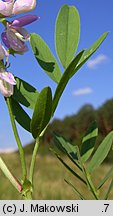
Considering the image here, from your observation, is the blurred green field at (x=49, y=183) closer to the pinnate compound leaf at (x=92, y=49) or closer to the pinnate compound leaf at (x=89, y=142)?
the pinnate compound leaf at (x=89, y=142)

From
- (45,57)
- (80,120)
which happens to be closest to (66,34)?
(45,57)

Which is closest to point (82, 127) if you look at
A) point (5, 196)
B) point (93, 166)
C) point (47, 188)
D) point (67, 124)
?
point (67, 124)

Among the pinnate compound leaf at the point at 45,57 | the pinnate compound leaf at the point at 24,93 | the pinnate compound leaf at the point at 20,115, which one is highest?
the pinnate compound leaf at the point at 45,57

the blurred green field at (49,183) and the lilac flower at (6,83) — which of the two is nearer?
the lilac flower at (6,83)

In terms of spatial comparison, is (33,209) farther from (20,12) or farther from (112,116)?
(112,116)

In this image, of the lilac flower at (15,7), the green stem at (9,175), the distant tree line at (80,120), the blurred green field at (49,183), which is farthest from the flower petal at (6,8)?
the distant tree line at (80,120)

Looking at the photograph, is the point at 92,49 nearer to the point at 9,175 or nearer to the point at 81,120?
the point at 9,175
